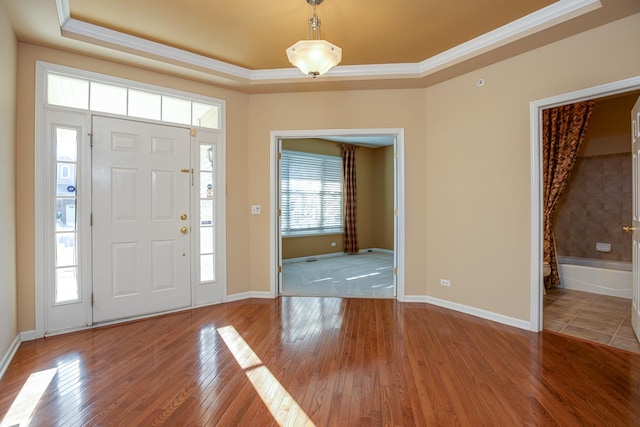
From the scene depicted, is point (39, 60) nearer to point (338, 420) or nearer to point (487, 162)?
point (338, 420)

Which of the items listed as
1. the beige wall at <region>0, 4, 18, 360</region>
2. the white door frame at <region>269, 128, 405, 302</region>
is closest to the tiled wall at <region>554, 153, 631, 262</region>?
the white door frame at <region>269, 128, 405, 302</region>

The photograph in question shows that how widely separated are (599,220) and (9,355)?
7471mm

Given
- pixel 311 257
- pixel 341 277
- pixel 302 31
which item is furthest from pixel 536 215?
pixel 311 257

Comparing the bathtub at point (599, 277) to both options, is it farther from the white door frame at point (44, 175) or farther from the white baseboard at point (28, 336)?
the white baseboard at point (28, 336)

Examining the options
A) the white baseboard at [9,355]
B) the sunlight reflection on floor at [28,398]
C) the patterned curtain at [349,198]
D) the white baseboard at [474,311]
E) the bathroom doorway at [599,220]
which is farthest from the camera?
the patterned curtain at [349,198]

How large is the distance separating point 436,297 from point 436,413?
2276 mm

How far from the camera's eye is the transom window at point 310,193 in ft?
23.5

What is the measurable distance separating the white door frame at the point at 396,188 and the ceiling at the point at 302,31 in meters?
0.64

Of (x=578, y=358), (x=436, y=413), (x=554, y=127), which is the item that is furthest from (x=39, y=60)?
(x=554, y=127)

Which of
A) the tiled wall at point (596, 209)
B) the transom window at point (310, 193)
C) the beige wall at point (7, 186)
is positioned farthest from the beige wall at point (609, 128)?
the beige wall at point (7, 186)

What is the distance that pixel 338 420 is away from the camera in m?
1.84

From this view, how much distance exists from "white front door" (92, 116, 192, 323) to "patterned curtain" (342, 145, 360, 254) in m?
4.86

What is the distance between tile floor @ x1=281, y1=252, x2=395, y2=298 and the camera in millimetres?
4602

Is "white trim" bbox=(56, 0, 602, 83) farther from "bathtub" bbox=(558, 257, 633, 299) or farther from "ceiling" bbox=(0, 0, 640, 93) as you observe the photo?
"bathtub" bbox=(558, 257, 633, 299)
